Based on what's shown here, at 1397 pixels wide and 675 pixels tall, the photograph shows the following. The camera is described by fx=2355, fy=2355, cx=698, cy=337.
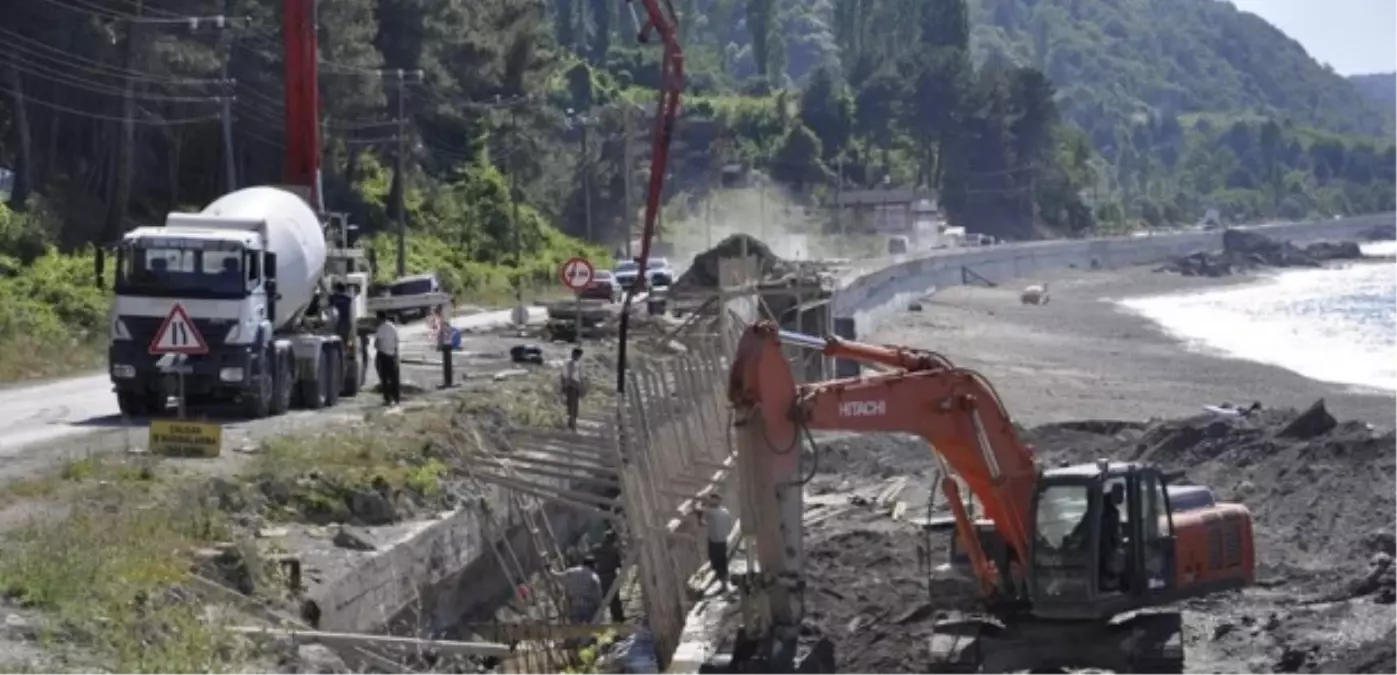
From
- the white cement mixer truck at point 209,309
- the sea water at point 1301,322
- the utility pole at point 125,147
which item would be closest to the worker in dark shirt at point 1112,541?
the white cement mixer truck at point 209,309

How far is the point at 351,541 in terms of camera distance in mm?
22250

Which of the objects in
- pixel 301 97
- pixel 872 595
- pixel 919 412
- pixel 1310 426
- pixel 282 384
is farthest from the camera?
pixel 301 97

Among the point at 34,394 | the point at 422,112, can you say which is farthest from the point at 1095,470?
the point at 422,112

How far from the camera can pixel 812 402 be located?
1800cm

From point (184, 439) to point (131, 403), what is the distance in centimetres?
658

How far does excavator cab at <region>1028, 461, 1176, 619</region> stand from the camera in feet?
59.1

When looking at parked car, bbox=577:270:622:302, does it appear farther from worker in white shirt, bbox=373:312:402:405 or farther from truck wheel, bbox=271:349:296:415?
truck wheel, bbox=271:349:296:415

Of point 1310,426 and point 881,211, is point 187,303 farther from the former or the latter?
point 881,211

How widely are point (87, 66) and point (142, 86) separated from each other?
1.93 m

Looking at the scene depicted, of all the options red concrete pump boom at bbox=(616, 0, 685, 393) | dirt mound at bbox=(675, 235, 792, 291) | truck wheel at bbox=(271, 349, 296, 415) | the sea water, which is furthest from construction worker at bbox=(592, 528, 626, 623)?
the sea water

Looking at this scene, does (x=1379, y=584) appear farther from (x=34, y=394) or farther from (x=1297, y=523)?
(x=34, y=394)

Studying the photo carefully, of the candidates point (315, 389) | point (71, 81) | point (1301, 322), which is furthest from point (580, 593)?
point (1301, 322)

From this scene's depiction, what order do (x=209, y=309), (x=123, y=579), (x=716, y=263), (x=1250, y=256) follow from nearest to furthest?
(x=123, y=579), (x=209, y=309), (x=716, y=263), (x=1250, y=256)

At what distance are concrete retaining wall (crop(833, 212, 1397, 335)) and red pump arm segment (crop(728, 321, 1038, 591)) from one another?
4451 centimetres
